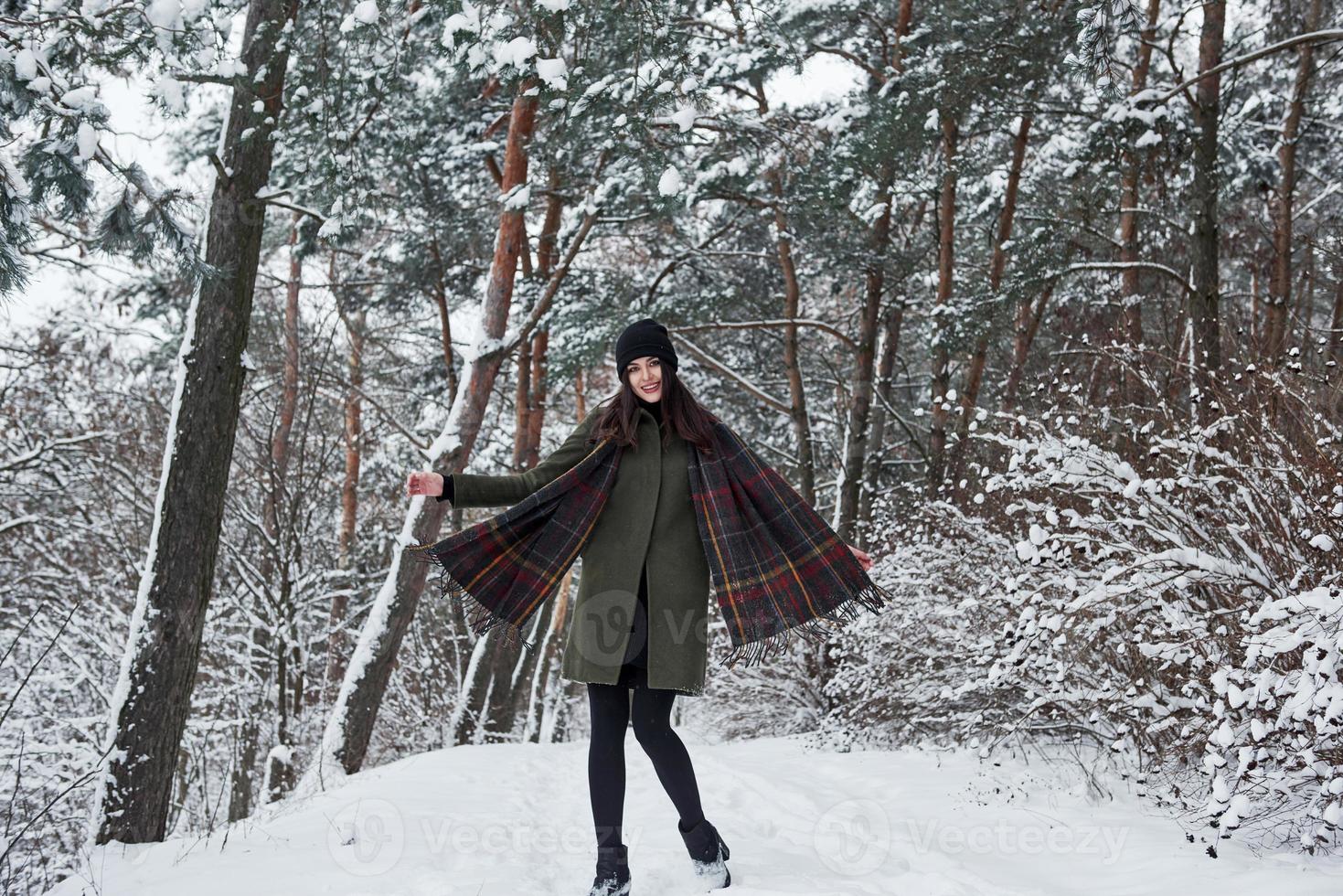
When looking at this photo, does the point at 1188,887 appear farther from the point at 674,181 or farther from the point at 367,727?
the point at 367,727

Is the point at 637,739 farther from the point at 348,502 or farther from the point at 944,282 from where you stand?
the point at 348,502

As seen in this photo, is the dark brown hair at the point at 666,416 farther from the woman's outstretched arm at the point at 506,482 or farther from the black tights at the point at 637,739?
the black tights at the point at 637,739

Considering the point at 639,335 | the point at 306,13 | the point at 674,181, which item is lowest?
the point at 639,335

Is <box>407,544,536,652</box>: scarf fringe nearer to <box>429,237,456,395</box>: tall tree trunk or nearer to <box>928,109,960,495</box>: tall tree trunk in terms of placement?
<box>928,109,960,495</box>: tall tree trunk

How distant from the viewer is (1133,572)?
361 cm

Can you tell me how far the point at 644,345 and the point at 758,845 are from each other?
6.43 feet

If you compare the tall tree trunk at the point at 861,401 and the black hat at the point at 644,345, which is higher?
the tall tree trunk at the point at 861,401

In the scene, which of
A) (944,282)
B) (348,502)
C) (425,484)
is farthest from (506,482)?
(348,502)

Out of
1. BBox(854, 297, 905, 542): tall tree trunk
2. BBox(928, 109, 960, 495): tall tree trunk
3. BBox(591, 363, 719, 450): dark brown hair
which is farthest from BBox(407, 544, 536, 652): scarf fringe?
BBox(854, 297, 905, 542): tall tree trunk

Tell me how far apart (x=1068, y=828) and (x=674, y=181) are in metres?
4.02

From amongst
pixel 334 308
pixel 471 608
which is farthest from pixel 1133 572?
pixel 334 308

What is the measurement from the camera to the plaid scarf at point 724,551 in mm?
3182

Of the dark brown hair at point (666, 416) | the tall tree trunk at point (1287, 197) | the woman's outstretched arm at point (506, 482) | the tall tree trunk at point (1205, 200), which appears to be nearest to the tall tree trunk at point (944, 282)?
the tall tree trunk at point (1205, 200)

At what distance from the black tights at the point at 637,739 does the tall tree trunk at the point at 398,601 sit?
3.84 m
